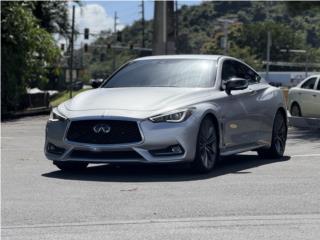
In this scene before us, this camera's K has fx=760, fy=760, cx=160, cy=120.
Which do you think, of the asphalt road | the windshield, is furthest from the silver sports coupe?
the asphalt road

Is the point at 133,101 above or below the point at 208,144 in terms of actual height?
above

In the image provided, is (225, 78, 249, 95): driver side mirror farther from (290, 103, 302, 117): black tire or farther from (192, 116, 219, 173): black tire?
(290, 103, 302, 117): black tire

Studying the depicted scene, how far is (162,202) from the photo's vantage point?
24.2 ft

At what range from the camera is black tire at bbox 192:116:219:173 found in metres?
9.20

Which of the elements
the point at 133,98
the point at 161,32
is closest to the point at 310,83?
the point at 161,32

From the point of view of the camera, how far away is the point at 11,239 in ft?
19.5

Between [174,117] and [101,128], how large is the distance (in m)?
0.88

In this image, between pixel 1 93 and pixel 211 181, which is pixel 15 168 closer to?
pixel 211 181

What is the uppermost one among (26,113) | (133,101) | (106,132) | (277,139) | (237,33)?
(237,33)

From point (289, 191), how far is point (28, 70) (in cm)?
1951

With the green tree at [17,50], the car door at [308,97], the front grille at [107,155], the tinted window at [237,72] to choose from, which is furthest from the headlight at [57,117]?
the green tree at [17,50]

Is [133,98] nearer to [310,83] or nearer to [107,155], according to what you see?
[107,155]

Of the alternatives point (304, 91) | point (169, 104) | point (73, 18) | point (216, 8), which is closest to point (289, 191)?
point (169, 104)

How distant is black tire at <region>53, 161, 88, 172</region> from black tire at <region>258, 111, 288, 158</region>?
2.99 meters
